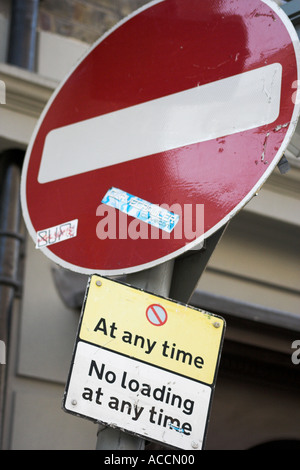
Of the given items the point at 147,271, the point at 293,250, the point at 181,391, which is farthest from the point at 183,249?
the point at 293,250

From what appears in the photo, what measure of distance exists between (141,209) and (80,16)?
2.78 metres

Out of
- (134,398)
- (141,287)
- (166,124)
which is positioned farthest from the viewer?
(166,124)

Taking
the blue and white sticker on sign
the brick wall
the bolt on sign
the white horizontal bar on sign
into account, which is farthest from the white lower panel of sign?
the brick wall

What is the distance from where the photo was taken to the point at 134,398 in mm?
1700

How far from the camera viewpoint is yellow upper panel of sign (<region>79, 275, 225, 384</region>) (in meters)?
1.73

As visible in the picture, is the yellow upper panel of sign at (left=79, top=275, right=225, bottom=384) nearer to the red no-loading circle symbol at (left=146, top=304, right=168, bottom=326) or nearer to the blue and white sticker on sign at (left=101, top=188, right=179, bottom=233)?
the red no-loading circle symbol at (left=146, top=304, right=168, bottom=326)

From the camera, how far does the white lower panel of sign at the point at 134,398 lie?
1682 mm

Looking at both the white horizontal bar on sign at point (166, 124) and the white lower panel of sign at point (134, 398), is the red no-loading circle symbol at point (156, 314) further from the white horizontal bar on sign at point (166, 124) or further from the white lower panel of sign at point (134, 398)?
the white horizontal bar on sign at point (166, 124)

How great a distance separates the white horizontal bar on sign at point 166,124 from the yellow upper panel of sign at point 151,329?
0.42 meters

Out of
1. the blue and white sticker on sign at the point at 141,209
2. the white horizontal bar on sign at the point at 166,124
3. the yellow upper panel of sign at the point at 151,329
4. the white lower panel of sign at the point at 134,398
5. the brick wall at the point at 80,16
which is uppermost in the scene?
the brick wall at the point at 80,16

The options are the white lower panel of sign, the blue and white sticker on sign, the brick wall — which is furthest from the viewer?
the brick wall

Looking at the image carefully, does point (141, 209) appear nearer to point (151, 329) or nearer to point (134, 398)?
point (151, 329)

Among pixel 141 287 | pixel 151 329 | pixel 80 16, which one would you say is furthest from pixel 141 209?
pixel 80 16

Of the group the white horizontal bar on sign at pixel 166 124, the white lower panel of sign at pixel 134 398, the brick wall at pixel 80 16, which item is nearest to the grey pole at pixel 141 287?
the white lower panel of sign at pixel 134 398
